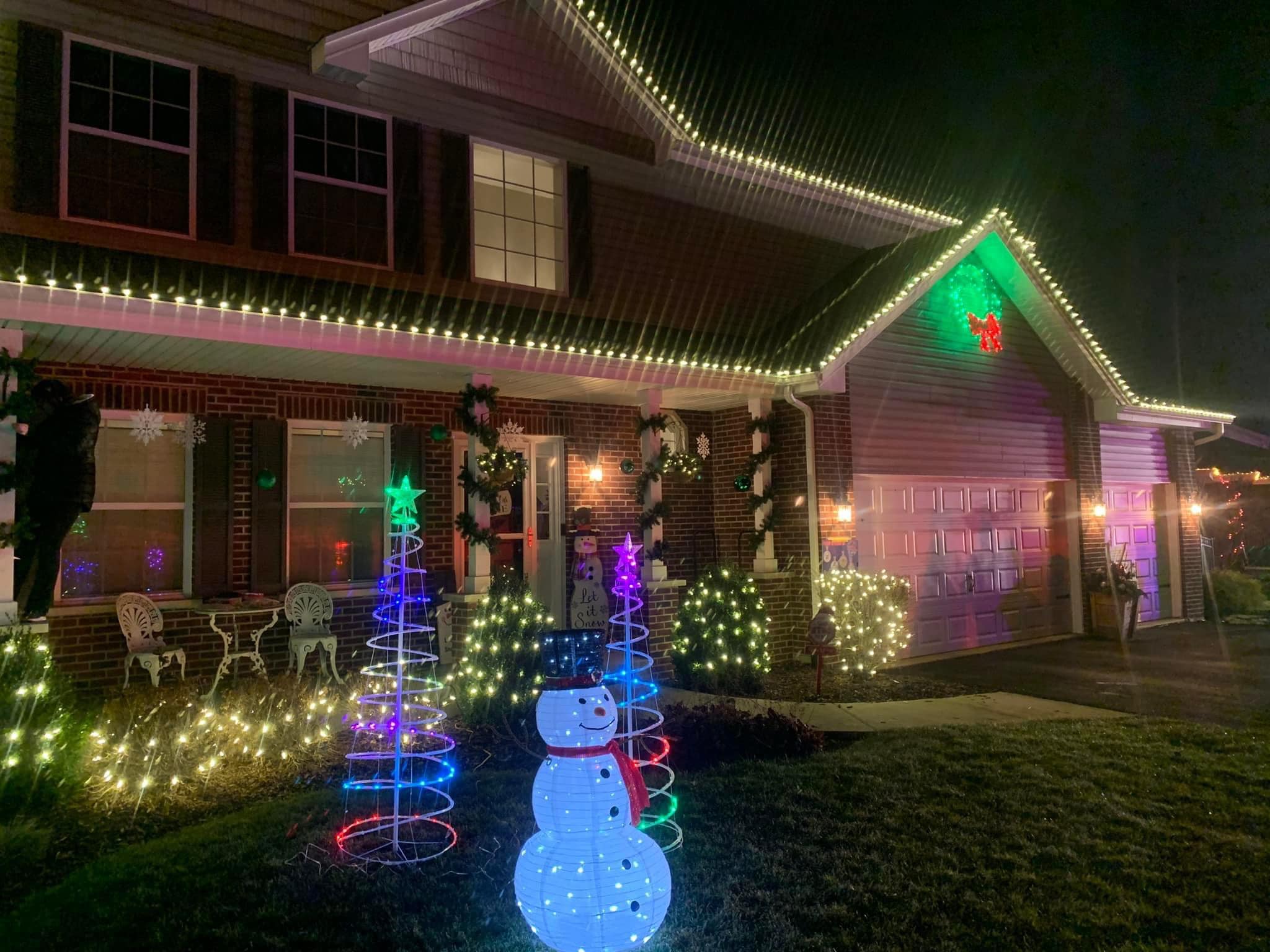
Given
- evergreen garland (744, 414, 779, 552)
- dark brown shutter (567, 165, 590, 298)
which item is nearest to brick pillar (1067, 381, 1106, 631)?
evergreen garland (744, 414, 779, 552)

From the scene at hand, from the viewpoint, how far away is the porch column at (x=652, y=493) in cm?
981

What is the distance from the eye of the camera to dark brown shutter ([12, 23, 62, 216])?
23.9 ft

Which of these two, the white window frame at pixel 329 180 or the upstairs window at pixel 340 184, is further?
the upstairs window at pixel 340 184

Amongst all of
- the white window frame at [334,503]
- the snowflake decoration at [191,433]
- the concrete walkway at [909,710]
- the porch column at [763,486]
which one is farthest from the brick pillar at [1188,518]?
the snowflake decoration at [191,433]

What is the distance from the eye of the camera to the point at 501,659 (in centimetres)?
779

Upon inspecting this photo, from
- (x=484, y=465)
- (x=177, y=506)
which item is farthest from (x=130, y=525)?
(x=484, y=465)

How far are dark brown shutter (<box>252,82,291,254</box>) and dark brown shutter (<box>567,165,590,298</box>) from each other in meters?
3.34

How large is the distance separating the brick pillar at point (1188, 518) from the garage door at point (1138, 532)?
421 millimetres

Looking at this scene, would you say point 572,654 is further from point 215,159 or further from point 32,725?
point 215,159

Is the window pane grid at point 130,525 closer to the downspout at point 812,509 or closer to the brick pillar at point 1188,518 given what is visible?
the downspout at point 812,509

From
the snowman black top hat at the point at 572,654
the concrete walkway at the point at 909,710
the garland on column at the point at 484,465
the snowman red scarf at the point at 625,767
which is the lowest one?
the concrete walkway at the point at 909,710

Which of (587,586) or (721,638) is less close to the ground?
(587,586)

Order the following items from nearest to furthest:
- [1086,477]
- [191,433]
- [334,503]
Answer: [191,433], [334,503], [1086,477]

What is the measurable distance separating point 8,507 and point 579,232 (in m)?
6.64
